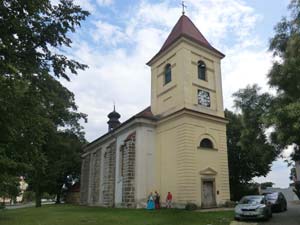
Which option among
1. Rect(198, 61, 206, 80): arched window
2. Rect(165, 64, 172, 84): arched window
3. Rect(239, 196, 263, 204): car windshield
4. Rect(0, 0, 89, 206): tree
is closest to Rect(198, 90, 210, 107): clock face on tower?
Rect(198, 61, 206, 80): arched window

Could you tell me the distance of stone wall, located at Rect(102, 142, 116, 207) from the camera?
99.0 feet

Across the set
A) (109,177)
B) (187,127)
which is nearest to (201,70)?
(187,127)

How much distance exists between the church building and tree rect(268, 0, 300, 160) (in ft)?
29.6

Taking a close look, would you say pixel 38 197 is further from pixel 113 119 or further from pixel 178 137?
pixel 178 137

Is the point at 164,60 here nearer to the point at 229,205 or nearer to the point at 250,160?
the point at 229,205

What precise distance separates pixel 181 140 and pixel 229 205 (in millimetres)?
6936

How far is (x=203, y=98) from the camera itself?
27281 millimetres

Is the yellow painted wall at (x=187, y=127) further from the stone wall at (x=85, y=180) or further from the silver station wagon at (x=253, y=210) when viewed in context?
the stone wall at (x=85, y=180)

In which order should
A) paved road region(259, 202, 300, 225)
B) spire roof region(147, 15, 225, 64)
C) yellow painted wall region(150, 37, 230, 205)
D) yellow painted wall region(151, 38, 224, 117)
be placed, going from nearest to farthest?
paved road region(259, 202, 300, 225), yellow painted wall region(150, 37, 230, 205), yellow painted wall region(151, 38, 224, 117), spire roof region(147, 15, 225, 64)

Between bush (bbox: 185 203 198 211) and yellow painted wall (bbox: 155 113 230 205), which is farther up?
yellow painted wall (bbox: 155 113 230 205)

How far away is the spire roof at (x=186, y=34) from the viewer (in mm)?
28047

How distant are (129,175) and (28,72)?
18108 millimetres

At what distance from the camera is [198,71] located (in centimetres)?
2805

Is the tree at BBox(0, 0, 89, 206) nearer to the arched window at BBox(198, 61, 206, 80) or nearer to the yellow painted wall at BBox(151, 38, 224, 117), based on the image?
the yellow painted wall at BBox(151, 38, 224, 117)
